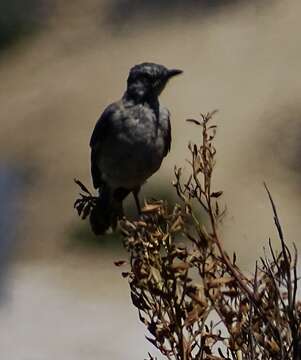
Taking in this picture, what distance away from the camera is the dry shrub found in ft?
10.2

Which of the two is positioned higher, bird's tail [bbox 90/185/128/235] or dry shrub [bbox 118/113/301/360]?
bird's tail [bbox 90/185/128/235]

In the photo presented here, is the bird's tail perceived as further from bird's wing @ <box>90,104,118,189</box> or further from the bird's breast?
bird's wing @ <box>90,104,118,189</box>

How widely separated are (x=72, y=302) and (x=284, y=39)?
7.70m

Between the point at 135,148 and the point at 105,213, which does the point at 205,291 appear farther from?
the point at 135,148

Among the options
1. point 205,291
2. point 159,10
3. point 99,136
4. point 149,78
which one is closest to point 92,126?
point 159,10

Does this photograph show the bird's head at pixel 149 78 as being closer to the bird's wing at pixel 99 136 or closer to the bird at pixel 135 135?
the bird at pixel 135 135

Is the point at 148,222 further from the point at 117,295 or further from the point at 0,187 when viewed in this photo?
the point at 0,187

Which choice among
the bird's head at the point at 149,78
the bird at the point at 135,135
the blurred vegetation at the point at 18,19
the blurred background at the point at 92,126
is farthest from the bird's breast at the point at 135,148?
the blurred vegetation at the point at 18,19

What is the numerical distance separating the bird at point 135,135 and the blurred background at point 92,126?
11.0 feet

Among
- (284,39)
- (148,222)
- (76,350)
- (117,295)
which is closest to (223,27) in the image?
(284,39)

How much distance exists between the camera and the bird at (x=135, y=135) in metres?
6.04

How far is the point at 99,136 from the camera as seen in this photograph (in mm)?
6309

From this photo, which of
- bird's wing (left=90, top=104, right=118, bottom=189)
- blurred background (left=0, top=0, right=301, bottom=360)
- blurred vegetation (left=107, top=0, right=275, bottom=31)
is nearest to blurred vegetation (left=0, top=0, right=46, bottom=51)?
blurred background (left=0, top=0, right=301, bottom=360)

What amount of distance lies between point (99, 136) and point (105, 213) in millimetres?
978
